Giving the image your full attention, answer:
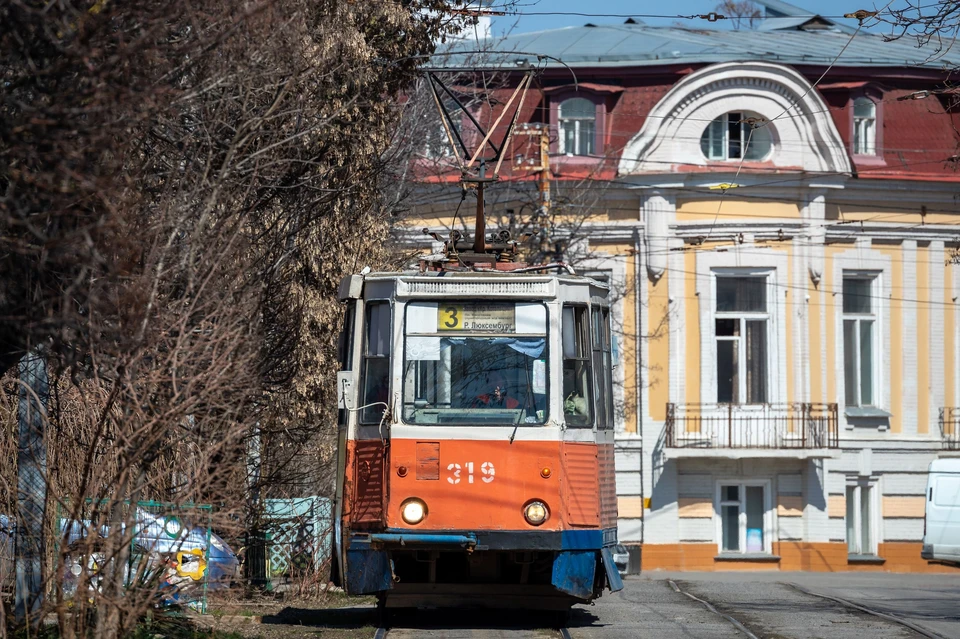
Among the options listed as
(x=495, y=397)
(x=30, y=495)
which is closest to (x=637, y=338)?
(x=495, y=397)

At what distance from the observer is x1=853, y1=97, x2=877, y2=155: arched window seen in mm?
30453

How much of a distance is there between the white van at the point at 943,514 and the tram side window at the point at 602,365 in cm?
1490

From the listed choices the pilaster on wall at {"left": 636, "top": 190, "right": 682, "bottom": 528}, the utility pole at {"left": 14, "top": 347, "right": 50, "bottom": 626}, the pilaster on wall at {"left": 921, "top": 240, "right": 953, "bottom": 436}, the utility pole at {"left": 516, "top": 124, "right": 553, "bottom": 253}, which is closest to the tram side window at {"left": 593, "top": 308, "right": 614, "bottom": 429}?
the utility pole at {"left": 14, "top": 347, "right": 50, "bottom": 626}

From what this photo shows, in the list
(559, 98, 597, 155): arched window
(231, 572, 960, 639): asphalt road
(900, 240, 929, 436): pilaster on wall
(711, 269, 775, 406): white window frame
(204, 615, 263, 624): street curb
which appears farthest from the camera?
(559, 98, 597, 155): arched window

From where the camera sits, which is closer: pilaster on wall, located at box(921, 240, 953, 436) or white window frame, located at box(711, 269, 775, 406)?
white window frame, located at box(711, 269, 775, 406)

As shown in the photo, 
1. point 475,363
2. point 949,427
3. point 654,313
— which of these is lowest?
point 475,363

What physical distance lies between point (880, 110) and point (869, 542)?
887 cm

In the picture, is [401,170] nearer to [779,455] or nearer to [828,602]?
[779,455]

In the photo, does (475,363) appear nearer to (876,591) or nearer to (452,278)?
(452,278)

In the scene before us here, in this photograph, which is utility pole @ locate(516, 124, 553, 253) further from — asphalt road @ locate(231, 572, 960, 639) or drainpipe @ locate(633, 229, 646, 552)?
asphalt road @ locate(231, 572, 960, 639)

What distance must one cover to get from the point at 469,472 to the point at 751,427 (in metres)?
18.0

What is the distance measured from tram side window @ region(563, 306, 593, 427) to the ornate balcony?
1658 centimetres

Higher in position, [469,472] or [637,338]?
[637,338]

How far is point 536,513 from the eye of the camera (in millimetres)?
12219
